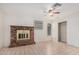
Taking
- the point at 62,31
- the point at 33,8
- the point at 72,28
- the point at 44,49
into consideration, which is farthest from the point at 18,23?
the point at 72,28

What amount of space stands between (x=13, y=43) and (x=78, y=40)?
116 cm

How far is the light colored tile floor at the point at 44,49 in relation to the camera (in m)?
2.21

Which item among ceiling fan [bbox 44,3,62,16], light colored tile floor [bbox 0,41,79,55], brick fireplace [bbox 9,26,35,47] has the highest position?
ceiling fan [bbox 44,3,62,16]

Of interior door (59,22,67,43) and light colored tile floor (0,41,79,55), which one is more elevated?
interior door (59,22,67,43)

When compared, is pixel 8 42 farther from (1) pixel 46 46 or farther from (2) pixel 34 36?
(1) pixel 46 46

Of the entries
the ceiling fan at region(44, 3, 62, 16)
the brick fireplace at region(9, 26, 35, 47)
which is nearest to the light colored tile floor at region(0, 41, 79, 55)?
the brick fireplace at region(9, 26, 35, 47)

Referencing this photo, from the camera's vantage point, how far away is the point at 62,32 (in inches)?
95.7

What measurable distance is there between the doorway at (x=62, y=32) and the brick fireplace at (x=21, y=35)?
0.53 m

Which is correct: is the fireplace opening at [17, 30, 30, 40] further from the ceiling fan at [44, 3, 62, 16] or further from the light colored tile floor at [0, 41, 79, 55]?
the ceiling fan at [44, 3, 62, 16]

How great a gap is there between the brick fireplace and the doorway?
53 centimetres

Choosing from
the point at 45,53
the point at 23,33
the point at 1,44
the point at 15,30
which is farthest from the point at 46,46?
the point at 1,44

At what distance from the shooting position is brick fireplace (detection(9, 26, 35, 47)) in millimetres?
2302

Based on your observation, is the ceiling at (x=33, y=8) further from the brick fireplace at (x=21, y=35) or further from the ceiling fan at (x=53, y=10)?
the brick fireplace at (x=21, y=35)
